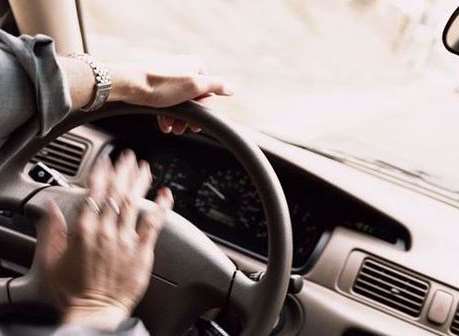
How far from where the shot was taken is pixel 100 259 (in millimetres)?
989

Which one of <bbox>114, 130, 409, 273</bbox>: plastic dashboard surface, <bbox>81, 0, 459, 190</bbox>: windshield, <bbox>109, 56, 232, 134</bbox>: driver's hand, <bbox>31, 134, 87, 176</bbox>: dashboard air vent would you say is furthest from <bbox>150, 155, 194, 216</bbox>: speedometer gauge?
<bbox>109, 56, 232, 134</bbox>: driver's hand

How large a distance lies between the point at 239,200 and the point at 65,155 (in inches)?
20.1

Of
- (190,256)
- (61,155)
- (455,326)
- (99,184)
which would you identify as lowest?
(455,326)

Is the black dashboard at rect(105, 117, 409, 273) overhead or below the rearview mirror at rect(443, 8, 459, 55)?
below

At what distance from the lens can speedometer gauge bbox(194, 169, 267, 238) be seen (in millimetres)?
2004

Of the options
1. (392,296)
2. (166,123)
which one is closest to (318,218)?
(392,296)

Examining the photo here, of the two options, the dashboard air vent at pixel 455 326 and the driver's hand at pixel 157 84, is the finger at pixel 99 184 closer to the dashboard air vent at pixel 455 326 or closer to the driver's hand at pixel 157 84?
the driver's hand at pixel 157 84

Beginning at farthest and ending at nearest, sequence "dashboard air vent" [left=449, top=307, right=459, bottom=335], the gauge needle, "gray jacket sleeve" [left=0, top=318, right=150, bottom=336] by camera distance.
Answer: the gauge needle → "dashboard air vent" [left=449, top=307, right=459, bottom=335] → "gray jacket sleeve" [left=0, top=318, right=150, bottom=336]

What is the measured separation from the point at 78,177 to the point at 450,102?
187 cm

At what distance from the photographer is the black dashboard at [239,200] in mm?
1935

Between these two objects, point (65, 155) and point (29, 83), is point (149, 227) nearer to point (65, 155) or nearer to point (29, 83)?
point (29, 83)

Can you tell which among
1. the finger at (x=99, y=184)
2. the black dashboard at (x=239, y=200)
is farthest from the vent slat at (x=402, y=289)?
the finger at (x=99, y=184)

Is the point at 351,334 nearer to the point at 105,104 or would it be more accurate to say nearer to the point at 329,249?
the point at 329,249

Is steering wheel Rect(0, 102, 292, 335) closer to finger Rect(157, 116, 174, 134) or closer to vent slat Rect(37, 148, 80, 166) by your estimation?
finger Rect(157, 116, 174, 134)
